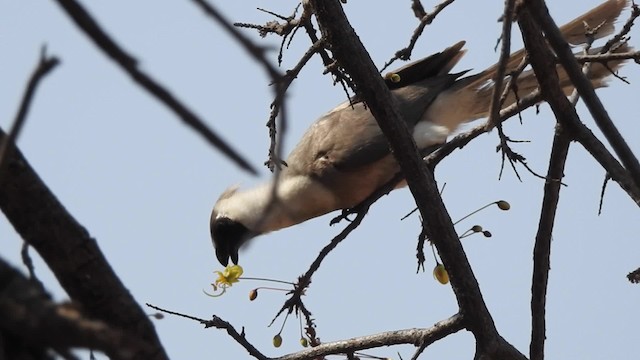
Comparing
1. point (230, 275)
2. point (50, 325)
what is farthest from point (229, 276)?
point (50, 325)

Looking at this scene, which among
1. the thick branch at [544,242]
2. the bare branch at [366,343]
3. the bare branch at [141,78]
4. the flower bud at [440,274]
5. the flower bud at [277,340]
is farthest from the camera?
the flower bud at [277,340]

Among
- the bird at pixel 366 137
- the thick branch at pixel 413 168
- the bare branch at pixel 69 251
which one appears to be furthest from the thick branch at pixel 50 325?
the bird at pixel 366 137

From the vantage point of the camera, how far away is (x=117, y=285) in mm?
1655

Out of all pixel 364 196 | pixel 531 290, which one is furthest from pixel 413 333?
pixel 364 196

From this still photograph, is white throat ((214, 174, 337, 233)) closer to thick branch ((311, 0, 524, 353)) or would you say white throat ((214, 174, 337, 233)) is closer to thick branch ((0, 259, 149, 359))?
thick branch ((311, 0, 524, 353))

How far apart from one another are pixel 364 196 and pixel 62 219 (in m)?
4.28

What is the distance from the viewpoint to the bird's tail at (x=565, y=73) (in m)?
5.02

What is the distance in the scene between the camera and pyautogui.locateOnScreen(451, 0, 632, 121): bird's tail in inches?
198

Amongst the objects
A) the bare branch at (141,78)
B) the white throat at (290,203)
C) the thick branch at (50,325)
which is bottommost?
the thick branch at (50,325)

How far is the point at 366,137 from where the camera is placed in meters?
5.92

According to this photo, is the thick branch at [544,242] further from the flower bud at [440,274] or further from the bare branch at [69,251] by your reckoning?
the bare branch at [69,251]

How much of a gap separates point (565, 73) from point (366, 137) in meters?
1.54

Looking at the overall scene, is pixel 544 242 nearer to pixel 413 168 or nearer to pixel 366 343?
pixel 413 168

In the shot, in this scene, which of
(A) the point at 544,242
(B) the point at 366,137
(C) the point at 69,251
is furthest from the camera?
(B) the point at 366,137
